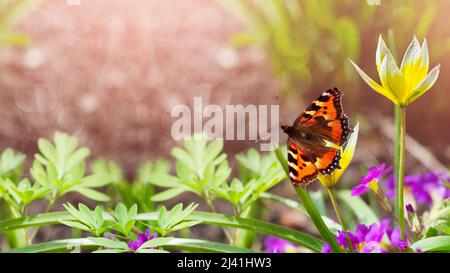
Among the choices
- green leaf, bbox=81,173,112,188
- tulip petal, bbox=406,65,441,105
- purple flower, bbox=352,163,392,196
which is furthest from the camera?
green leaf, bbox=81,173,112,188

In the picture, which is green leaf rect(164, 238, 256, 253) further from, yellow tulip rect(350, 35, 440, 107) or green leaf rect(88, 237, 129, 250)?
yellow tulip rect(350, 35, 440, 107)

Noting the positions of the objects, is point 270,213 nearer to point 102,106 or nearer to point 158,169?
point 158,169

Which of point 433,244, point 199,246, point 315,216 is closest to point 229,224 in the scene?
point 199,246

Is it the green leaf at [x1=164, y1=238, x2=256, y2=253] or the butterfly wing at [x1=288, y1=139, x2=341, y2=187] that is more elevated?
the butterfly wing at [x1=288, y1=139, x2=341, y2=187]

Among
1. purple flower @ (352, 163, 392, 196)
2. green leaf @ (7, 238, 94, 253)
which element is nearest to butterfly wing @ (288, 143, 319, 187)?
purple flower @ (352, 163, 392, 196)

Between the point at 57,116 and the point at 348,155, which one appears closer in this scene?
the point at 348,155

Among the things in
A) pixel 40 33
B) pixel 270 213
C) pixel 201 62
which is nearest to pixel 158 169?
pixel 270 213
